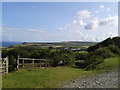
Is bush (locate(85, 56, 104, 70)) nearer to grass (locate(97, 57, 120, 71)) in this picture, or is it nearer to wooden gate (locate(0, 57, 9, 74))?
grass (locate(97, 57, 120, 71))

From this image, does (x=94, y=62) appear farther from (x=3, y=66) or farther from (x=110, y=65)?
(x=3, y=66)

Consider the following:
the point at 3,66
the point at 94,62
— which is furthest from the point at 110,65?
the point at 3,66

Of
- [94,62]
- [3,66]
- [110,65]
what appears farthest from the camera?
[94,62]

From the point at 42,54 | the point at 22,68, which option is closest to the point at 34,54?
the point at 42,54

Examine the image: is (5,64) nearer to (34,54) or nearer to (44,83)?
(44,83)

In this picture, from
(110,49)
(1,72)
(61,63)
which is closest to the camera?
(1,72)

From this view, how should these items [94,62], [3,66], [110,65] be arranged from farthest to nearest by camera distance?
[94,62], [110,65], [3,66]

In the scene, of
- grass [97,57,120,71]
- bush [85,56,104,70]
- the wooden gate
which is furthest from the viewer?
bush [85,56,104,70]

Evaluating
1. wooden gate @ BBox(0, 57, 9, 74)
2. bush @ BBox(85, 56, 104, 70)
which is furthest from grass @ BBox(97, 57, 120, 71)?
wooden gate @ BBox(0, 57, 9, 74)

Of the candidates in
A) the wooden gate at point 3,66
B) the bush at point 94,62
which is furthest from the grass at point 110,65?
the wooden gate at point 3,66

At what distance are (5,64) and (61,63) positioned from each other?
12.6 metres

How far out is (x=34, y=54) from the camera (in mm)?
36938

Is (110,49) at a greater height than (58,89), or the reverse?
(110,49)

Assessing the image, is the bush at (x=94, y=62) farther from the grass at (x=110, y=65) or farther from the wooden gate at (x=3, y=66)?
the wooden gate at (x=3, y=66)
